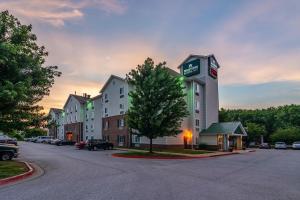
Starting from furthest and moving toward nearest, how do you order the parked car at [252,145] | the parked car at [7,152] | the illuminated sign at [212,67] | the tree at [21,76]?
1. the parked car at [252,145]
2. the illuminated sign at [212,67]
3. the parked car at [7,152]
4. the tree at [21,76]

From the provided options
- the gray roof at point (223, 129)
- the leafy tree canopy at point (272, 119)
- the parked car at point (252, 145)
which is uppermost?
the leafy tree canopy at point (272, 119)

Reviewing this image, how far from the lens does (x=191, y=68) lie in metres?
50.1

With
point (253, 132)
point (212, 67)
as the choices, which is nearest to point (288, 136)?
point (253, 132)

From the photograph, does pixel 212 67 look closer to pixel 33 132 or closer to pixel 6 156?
pixel 6 156

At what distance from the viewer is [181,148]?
44062 mm

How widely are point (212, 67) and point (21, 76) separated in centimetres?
3773

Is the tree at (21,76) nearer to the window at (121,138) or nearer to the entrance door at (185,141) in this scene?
the entrance door at (185,141)

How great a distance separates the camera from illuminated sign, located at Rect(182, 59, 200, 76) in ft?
161

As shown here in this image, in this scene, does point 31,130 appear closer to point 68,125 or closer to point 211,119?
point 211,119

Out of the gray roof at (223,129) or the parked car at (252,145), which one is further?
the parked car at (252,145)

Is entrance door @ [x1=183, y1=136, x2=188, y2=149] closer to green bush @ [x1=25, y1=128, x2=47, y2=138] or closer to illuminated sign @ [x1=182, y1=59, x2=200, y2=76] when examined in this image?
illuminated sign @ [x1=182, y1=59, x2=200, y2=76]

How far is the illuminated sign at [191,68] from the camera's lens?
1935 inches

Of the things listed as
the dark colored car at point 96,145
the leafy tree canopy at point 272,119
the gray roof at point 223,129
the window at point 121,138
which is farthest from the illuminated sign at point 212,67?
the leafy tree canopy at point 272,119

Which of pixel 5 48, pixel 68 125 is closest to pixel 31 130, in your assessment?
pixel 5 48
